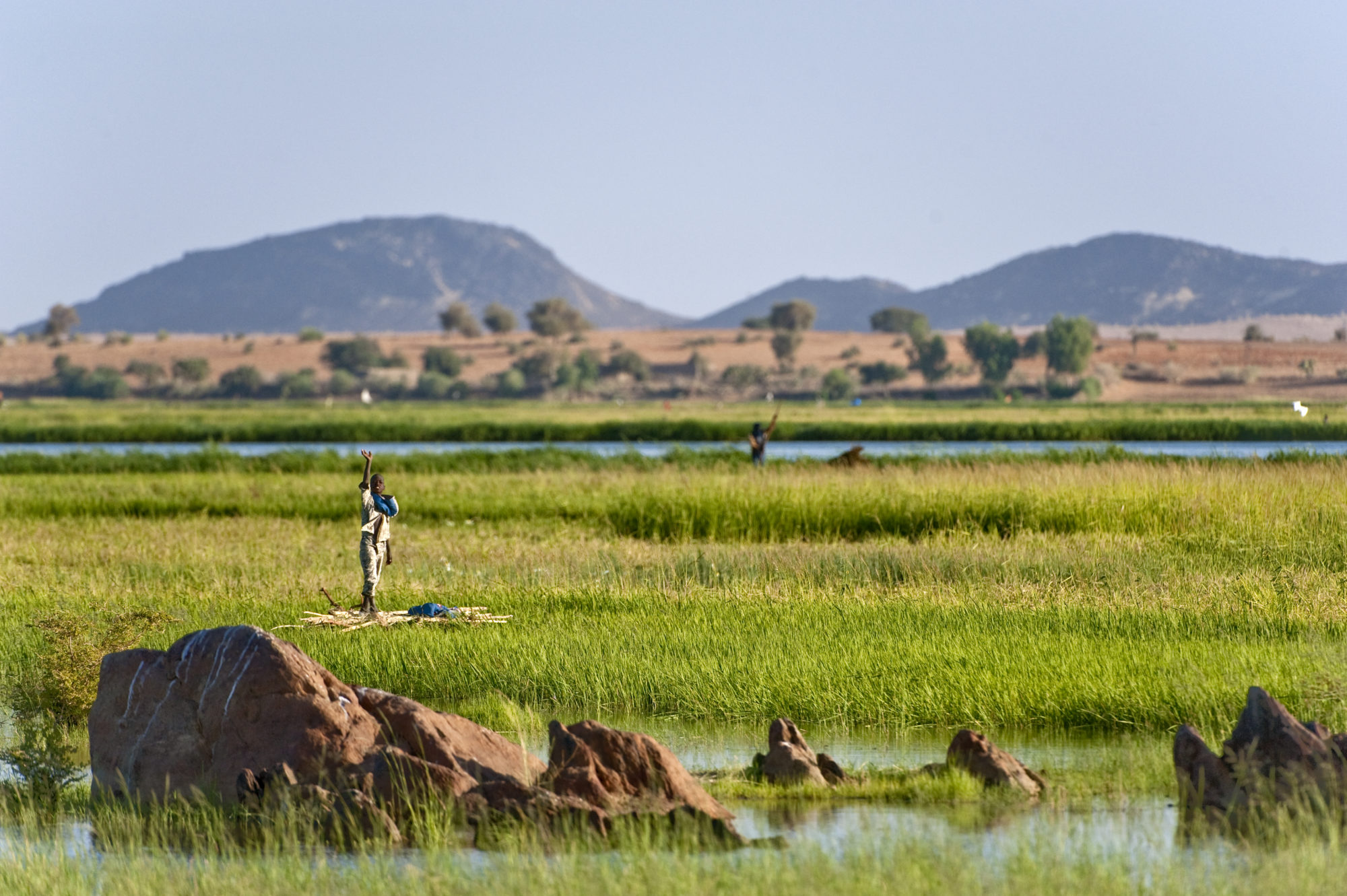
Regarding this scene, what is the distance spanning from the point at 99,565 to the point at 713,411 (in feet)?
Answer: 258

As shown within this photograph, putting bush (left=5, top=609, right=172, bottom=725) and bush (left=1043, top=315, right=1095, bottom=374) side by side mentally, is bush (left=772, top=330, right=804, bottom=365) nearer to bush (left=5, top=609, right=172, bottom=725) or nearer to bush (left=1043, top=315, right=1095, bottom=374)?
bush (left=1043, top=315, right=1095, bottom=374)

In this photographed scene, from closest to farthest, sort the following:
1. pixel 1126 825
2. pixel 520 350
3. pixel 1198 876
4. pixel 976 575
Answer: pixel 1198 876, pixel 1126 825, pixel 976 575, pixel 520 350

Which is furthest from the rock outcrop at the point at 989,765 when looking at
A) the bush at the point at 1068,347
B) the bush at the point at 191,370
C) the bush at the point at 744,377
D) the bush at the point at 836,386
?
the bush at the point at 191,370

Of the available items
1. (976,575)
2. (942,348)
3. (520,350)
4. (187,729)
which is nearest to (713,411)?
(942,348)

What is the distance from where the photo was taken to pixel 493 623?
17469mm

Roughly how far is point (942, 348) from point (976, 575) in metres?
128

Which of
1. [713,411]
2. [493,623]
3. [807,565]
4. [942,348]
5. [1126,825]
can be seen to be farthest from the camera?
[942,348]

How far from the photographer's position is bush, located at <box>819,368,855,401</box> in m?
136

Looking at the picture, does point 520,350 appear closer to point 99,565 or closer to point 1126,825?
point 99,565

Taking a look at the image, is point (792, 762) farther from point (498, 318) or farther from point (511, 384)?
point (498, 318)

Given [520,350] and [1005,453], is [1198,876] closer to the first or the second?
[1005,453]

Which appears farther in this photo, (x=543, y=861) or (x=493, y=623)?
(x=493, y=623)

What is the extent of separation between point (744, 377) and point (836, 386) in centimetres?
1086

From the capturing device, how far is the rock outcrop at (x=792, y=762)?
1133cm
